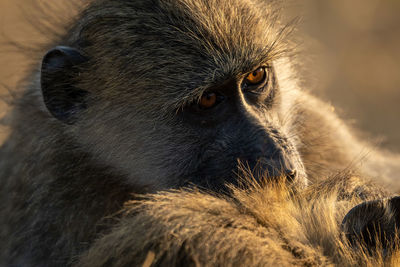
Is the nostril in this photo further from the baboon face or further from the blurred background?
the blurred background

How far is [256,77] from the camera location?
9.26 ft

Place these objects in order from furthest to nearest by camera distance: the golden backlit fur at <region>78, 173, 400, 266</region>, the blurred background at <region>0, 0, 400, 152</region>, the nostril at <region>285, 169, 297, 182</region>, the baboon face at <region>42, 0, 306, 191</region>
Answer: the blurred background at <region>0, 0, 400, 152</region>, the baboon face at <region>42, 0, 306, 191</region>, the nostril at <region>285, 169, 297, 182</region>, the golden backlit fur at <region>78, 173, 400, 266</region>

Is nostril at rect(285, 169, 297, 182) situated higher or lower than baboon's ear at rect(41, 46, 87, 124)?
higher

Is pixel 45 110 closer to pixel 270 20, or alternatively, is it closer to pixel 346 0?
pixel 270 20

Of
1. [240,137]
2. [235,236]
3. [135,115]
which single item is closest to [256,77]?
[240,137]

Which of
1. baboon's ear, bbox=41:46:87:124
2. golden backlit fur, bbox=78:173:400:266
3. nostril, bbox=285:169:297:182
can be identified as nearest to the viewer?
golden backlit fur, bbox=78:173:400:266

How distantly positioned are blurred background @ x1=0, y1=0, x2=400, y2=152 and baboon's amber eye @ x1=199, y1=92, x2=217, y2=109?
258cm

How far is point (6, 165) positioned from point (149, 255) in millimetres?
2041

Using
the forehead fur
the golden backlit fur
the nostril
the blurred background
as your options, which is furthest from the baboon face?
the blurred background

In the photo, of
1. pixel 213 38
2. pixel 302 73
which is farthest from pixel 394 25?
pixel 213 38

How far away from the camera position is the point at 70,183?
8.68 feet

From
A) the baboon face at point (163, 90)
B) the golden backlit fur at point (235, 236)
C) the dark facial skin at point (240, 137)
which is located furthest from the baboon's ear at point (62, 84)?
the golden backlit fur at point (235, 236)

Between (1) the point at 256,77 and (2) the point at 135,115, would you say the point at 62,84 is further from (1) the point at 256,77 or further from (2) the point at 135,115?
(1) the point at 256,77

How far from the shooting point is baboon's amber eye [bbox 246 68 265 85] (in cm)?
279
